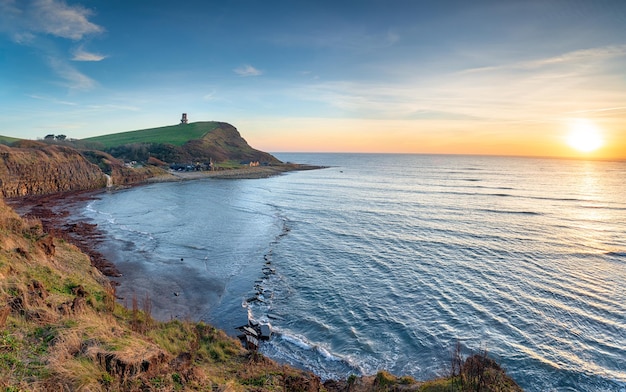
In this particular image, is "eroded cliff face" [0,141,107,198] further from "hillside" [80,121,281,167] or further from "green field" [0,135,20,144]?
"green field" [0,135,20,144]

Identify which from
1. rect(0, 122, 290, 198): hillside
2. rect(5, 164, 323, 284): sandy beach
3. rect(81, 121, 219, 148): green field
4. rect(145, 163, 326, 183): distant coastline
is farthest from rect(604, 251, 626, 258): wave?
rect(81, 121, 219, 148): green field

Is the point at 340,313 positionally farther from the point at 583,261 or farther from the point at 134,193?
the point at 134,193

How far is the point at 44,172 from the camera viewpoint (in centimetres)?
7038

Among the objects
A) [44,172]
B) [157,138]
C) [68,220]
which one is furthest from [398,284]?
[157,138]

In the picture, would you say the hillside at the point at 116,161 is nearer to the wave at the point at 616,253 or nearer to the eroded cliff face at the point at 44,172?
the eroded cliff face at the point at 44,172

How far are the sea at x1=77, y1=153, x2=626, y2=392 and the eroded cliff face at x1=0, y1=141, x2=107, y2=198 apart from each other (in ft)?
80.3

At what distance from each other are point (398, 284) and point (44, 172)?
77.6m

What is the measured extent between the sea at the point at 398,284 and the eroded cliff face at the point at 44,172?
80.3ft

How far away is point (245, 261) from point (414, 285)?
15.0 metres

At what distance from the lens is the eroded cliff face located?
64.0 metres

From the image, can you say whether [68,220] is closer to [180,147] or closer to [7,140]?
[7,140]

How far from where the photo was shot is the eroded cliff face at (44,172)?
64.0 m

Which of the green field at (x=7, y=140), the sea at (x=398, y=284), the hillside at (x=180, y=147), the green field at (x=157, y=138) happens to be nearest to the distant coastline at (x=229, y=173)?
the hillside at (x=180, y=147)

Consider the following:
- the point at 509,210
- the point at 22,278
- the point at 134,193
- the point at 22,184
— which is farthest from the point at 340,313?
the point at 22,184
